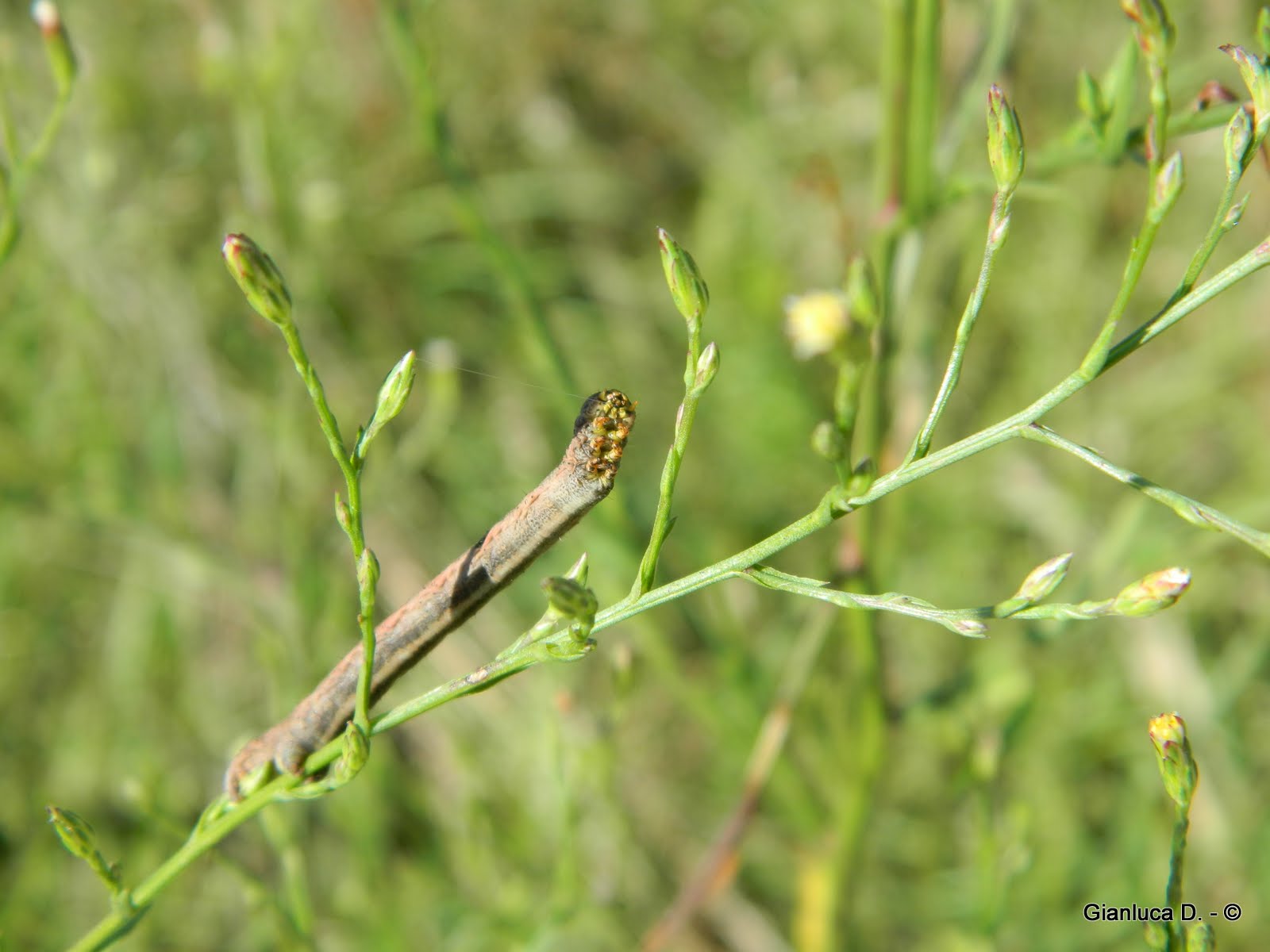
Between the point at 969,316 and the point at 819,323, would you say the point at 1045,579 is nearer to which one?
the point at 969,316

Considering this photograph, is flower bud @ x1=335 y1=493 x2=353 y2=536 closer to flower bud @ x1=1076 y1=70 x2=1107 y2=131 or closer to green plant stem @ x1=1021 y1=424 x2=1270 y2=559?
green plant stem @ x1=1021 y1=424 x2=1270 y2=559

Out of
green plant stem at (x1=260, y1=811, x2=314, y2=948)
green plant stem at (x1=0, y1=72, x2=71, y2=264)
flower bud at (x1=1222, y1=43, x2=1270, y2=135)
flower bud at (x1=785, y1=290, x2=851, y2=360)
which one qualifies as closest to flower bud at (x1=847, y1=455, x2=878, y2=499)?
flower bud at (x1=785, y1=290, x2=851, y2=360)

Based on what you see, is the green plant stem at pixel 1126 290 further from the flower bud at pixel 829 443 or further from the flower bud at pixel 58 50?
the flower bud at pixel 58 50

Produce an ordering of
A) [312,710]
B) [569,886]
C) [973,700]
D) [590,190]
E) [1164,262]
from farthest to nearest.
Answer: [590,190]
[1164,262]
[973,700]
[569,886]
[312,710]

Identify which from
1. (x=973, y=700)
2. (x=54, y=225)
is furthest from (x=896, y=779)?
(x=54, y=225)

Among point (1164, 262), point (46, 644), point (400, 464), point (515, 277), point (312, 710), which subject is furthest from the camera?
point (1164, 262)

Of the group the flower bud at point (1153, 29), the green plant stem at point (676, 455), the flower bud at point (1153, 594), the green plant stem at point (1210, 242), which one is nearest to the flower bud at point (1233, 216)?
the green plant stem at point (1210, 242)

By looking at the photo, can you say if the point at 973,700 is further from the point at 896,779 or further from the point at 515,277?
the point at 515,277
